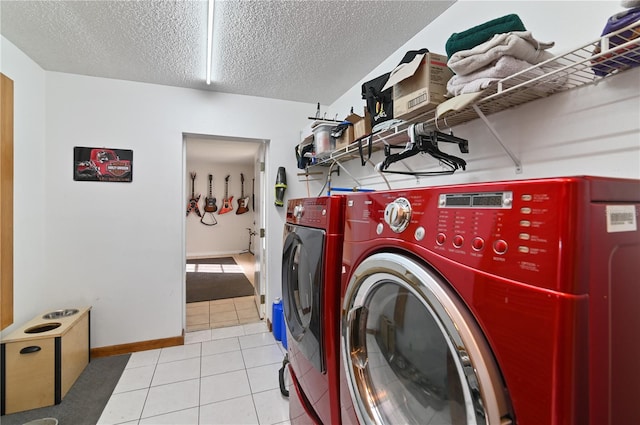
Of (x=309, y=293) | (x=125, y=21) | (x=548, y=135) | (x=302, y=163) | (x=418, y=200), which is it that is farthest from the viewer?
(x=302, y=163)

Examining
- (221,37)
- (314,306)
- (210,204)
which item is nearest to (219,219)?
(210,204)

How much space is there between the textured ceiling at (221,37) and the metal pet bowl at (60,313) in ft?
6.43

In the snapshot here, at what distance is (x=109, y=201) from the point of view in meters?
2.45

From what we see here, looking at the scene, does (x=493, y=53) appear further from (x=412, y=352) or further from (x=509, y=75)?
(x=412, y=352)

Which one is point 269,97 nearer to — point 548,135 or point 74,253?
point 74,253

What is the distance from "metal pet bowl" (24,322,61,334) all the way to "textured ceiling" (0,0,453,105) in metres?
1.98

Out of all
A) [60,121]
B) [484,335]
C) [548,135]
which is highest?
[60,121]

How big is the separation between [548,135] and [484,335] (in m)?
0.90

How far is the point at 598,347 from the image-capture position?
44cm

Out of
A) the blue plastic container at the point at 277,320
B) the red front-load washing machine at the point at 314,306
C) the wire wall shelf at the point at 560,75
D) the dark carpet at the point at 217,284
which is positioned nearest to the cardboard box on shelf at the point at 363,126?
the wire wall shelf at the point at 560,75

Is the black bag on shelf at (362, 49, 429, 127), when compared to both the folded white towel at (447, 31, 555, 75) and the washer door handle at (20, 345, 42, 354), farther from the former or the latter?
the washer door handle at (20, 345, 42, 354)

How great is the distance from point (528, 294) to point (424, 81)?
98cm

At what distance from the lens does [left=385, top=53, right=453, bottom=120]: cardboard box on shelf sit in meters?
1.14

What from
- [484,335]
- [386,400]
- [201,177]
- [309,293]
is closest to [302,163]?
[309,293]
